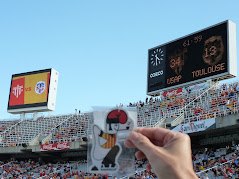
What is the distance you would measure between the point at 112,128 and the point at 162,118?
76.3 ft

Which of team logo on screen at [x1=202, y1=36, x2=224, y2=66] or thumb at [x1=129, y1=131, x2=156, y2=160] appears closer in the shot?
thumb at [x1=129, y1=131, x2=156, y2=160]

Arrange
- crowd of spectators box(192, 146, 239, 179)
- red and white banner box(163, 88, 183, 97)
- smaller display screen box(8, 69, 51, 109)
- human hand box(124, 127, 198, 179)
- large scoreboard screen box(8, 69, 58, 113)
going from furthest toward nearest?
smaller display screen box(8, 69, 51, 109)
large scoreboard screen box(8, 69, 58, 113)
red and white banner box(163, 88, 183, 97)
crowd of spectators box(192, 146, 239, 179)
human hand box(124, 127, 198, 179)

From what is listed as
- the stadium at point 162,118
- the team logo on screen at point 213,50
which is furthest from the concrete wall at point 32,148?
the team logo on screen at point 213,50

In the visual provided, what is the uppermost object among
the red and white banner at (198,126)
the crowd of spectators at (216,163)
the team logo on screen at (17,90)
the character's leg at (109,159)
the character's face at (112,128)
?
the team logo on screen at (17,90)

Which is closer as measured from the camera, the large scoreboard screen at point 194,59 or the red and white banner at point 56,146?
the large scoreboard screen at point 194,59

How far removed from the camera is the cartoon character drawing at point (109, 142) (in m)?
2.14

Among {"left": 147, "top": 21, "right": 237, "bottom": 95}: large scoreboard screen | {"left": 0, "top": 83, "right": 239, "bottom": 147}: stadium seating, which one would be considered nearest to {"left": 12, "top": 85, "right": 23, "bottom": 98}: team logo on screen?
{"left": 0, "top": 83, "right": 239, "bottom": 147}: stadium seating

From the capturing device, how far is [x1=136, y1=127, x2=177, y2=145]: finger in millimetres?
2029

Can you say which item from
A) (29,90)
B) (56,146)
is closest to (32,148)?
(56,146)

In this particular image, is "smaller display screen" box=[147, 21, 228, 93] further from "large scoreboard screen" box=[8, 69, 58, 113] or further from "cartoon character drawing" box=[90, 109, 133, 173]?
"cartoon character drawing" box=[90, 109, 133, 173]

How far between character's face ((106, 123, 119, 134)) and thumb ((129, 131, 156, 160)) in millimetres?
223

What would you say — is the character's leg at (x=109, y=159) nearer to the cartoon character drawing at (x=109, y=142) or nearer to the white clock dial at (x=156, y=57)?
the cartoon character drawing at (x=109, y=142)

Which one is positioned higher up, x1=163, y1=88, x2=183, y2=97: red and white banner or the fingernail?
x1=163, y1=88, x2=183, y2=97: red and white banner

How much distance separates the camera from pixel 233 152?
19125 millimetres
